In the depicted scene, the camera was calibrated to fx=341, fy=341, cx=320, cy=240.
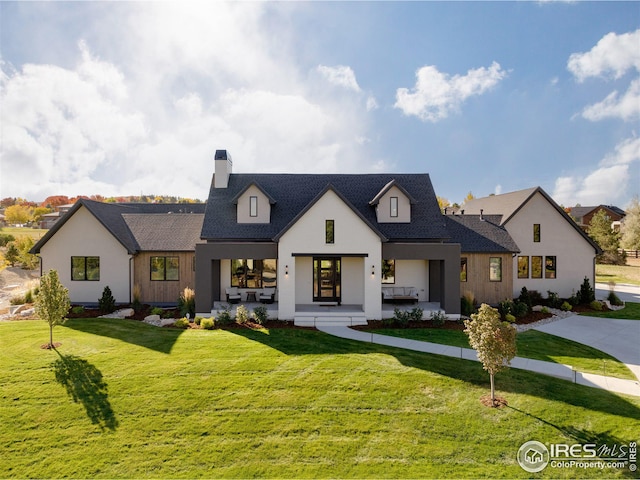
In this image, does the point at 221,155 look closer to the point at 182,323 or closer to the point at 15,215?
the point at 182,323

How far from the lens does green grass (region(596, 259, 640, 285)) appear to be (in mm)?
34091

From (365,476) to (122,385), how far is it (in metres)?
7.86

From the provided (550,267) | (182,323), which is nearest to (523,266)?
(550,267)

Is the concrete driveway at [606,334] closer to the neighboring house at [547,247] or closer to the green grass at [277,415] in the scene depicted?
the neighboring house at [547,247]

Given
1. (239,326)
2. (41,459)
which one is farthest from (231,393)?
(239,326)

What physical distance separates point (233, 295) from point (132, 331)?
17.7 ft

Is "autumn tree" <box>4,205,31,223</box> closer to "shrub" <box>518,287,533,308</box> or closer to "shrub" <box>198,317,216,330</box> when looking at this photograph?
"shrub" <box>198,317,216,330</box>

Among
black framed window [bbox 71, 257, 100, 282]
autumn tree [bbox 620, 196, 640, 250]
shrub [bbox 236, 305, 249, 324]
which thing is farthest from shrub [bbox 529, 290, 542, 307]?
autumn tree [bbox 620, 196, 640, 250]

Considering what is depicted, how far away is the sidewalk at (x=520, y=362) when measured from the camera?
11.1 meters

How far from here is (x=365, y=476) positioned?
730 cm

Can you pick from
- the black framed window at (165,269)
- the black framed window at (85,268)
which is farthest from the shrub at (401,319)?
the black framed window at (85,268)

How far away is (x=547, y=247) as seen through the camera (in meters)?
24.0

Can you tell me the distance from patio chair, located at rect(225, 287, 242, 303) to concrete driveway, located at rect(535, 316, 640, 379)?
52.1ft

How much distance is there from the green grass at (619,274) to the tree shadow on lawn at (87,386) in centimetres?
4071
